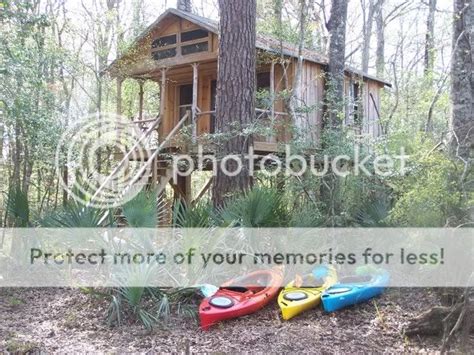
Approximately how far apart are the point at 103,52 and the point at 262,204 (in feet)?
29.1

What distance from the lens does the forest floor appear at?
4781 millimetres

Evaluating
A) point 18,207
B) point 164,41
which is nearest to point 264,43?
point 164,41

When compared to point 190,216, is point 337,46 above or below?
above

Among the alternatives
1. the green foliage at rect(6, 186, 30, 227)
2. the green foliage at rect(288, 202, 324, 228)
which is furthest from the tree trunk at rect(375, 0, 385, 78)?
the green foliage at rect(6, 186, 30, 227)

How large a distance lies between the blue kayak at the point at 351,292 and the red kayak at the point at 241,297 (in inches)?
28.7

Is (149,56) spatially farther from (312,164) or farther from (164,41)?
(312,164)

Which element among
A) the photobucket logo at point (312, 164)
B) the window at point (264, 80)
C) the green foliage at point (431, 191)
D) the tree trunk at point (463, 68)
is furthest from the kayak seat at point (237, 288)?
the window at point (264, 80)

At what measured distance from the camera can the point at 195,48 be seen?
11609 mm

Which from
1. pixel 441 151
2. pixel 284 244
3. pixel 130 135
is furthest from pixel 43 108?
pixel 441 151

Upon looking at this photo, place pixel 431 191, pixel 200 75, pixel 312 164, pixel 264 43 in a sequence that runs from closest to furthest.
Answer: pixel 431 191
pixel 312 164
pixel 264 43
pixel 200 75

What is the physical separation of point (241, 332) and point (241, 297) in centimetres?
57

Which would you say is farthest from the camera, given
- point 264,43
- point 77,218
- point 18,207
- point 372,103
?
point 372,103

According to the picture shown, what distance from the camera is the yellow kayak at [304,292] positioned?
545 cm

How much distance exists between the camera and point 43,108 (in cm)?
902
